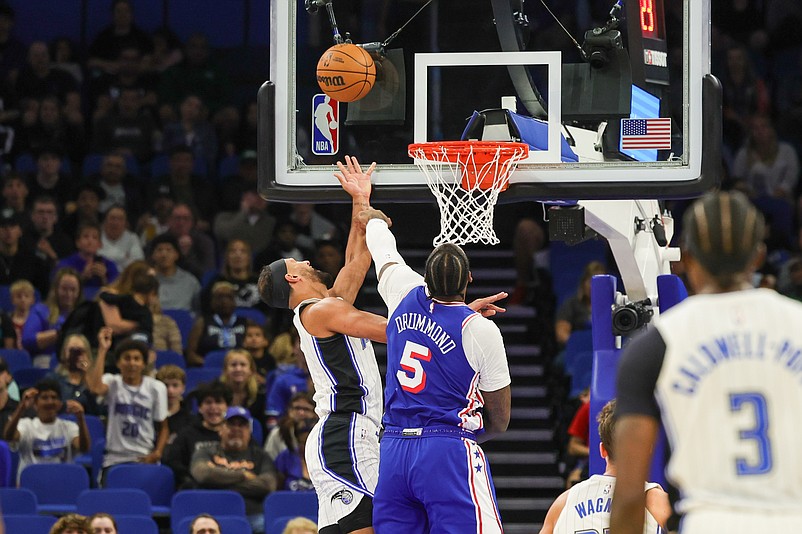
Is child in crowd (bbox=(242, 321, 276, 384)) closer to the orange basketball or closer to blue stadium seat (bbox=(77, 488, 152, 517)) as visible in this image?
blue stadium seat (bbox=(77, 488, 152, 517))

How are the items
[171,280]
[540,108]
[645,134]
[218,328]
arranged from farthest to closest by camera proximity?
[171,280]
[218,328]
[540,108]
[645,134]

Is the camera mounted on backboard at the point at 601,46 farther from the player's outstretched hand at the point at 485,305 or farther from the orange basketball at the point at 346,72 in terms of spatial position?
the player's outstretched hand at the point at 485,305

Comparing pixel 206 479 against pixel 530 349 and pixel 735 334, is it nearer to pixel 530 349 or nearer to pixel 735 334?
pixel 530 349

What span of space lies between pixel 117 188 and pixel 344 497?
317 inches

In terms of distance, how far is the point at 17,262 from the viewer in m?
12.9

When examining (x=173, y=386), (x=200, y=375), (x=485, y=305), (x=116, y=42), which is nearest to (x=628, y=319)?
(x=485, y=305)

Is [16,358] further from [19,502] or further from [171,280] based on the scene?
[19,502]

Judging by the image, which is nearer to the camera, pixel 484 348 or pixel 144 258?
pixel 484 348

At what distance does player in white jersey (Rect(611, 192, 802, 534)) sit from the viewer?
3.30m

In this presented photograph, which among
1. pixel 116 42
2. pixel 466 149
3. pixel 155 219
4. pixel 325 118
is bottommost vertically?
pixel 155 219

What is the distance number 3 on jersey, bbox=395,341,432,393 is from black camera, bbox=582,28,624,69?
1.72 m

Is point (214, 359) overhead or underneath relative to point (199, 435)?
overhead

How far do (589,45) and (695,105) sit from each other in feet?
2.25

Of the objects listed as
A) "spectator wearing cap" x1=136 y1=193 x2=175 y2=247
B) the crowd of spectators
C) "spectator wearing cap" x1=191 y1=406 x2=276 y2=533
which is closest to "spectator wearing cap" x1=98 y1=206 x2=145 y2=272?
the crowd of spectators
